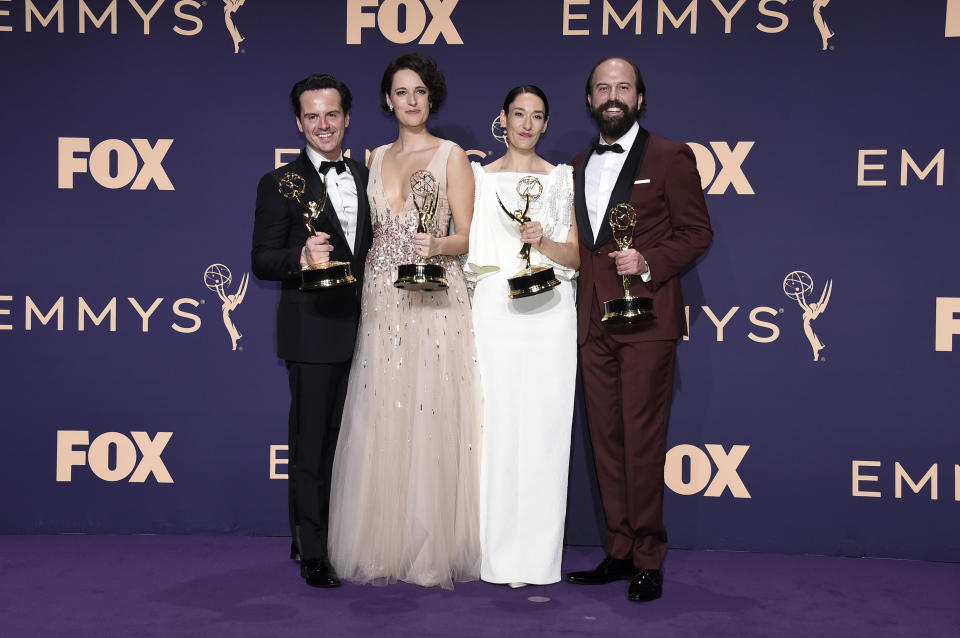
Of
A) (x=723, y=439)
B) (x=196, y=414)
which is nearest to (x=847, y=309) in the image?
(x=723, y=439)

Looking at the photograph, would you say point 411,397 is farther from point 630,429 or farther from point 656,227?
point 656,227

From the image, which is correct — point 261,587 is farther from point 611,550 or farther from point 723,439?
point 723,439

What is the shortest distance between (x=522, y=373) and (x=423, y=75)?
1.22 meters

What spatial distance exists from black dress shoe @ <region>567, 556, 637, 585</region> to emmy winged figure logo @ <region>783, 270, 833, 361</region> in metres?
1.29

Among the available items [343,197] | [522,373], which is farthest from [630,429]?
[343,197]

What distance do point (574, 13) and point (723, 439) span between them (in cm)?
205

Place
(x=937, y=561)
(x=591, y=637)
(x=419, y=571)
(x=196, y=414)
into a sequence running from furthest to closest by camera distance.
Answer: (x=196, y=414) → (x=937, y=561) → (x=419, y=571) → (x=591, y=637)

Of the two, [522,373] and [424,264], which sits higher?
[424,264]

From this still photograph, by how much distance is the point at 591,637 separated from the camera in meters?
2.97

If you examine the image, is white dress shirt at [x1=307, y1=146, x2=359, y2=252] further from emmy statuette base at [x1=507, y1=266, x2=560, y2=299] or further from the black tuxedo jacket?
emmy statuette base at [x1=507, y1=266, x2=560, y2=299]

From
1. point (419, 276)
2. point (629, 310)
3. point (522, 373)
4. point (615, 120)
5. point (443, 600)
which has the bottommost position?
point (443, 600)

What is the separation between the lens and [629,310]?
10.5 feet

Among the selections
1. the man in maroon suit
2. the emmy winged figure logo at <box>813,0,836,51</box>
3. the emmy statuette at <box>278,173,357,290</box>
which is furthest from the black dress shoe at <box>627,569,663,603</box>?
the emmy winged figure logo at <box>813,0,836,51</box>

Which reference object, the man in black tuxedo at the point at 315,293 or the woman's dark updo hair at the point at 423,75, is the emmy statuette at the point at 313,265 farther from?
the woman's dark updo hair at the point at 423,75
